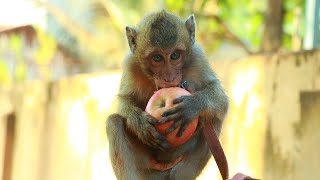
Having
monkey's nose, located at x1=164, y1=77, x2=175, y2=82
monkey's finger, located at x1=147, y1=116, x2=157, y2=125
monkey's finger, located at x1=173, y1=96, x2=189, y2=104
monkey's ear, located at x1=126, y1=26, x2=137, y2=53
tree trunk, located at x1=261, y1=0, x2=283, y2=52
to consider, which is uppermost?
tree trunk, located at x1=261, y1=0, x2=283, y2=52

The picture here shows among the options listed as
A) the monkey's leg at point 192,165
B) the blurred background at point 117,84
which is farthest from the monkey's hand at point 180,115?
the blurred background at point 117,84

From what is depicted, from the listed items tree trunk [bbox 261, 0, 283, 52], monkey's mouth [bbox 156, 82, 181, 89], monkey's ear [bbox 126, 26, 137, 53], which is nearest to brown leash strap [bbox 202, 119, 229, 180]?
monkey's mouth [bbox 156, 82, 181, 89]

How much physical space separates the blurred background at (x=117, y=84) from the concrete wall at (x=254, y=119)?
0.01 metres

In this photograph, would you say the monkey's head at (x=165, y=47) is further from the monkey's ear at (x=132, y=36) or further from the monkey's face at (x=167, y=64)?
the monkey's ear at (x=132, y=36)

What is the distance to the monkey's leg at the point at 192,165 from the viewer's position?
4.96 meters

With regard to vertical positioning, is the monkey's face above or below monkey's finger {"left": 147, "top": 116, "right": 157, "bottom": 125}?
above

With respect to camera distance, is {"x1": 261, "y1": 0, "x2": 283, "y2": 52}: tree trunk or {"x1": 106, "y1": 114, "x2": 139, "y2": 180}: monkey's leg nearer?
{"x1": 106, "y1": 114, "x2": 139, "y2": 180}: monkey's leg

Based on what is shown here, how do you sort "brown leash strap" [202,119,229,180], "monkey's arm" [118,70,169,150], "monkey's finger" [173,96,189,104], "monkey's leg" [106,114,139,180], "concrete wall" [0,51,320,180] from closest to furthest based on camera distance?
"brown leash strap" [202,119,229,180], "monkey's finger" [173,96,189,104], "monkey's arm" [118,70,169,150], "monkey's leg" [106,114,139,180], "concrete wall" [0,51,320,180]

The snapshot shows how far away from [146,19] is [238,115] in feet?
8.11

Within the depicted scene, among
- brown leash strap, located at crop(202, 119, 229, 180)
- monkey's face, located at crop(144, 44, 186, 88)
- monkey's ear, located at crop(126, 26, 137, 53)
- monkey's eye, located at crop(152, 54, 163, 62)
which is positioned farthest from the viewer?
monkey's ear, located at crop(126, 26, 137, 53)

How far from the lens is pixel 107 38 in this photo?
13.2 m

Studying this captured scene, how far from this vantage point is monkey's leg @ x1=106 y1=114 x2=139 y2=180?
16.0ft

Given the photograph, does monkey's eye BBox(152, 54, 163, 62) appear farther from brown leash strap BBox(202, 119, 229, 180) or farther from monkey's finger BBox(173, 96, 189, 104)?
brown leash strap BBox(202, 119, 229, 180)

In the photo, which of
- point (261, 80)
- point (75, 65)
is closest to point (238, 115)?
point (261, 80)
